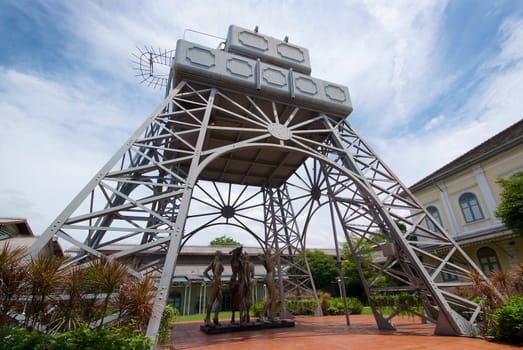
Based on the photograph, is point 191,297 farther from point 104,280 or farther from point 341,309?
point 104,280

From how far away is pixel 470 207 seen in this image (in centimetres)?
1703

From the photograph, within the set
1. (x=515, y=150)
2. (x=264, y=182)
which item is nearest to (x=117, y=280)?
(x=264, y=182)

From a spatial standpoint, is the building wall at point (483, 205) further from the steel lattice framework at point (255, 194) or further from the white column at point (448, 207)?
Answer: the steel lattice framework at point (255, 194)

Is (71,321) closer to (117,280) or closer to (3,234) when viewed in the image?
(117,280)

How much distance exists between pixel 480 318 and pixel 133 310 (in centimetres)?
827

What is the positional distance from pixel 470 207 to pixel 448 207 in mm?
1448

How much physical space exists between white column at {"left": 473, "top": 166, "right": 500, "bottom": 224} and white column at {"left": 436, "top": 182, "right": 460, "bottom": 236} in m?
2.45

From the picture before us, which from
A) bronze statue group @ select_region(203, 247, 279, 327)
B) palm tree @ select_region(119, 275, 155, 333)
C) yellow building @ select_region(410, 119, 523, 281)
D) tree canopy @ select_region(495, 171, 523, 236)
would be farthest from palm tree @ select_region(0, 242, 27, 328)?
yellow building @ select_region(410, 119, 523, 281)

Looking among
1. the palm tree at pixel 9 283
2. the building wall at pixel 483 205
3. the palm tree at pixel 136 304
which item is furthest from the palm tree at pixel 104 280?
the building wall at pixel 483 205

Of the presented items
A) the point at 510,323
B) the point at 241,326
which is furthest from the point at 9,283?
the point at 510,323

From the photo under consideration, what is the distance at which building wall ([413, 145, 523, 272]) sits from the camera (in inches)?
562

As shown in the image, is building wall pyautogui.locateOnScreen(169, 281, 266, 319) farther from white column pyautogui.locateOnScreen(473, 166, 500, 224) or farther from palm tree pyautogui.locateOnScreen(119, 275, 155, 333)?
palm tree pyautogui.locateOnScreen(119, 275, 155, 333)

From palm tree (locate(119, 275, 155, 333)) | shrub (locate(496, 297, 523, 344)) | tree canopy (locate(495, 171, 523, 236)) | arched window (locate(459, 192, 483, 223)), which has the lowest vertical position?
shrub (locate(496, 297, 523, 344))

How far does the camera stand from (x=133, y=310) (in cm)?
437
